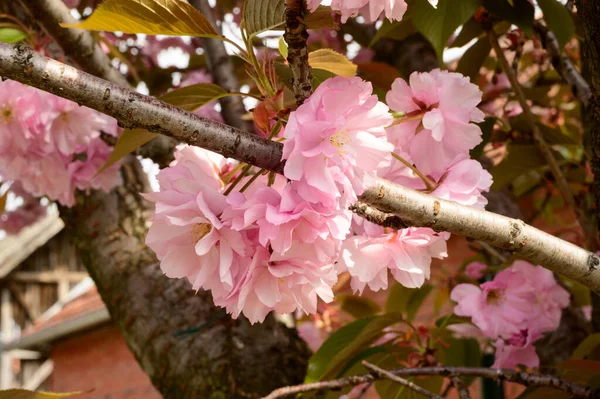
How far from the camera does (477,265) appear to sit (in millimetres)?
1555

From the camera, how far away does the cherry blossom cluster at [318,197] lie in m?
0.58

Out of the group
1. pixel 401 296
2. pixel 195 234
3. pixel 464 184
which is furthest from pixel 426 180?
pixel 401 296

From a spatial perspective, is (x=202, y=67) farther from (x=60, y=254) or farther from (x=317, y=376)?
(x=60, y=254)

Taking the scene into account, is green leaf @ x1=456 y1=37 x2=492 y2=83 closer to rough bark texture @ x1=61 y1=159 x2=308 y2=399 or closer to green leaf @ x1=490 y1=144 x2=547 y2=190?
green leaf @ x1=490 y1=144 x2=547 y2=190

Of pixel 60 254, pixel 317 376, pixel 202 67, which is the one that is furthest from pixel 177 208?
pixel 60 254

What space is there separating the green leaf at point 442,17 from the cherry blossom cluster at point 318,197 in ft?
0.85

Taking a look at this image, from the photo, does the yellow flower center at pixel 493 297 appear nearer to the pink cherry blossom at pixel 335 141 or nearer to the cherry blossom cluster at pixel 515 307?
the cherry blossom cluster at pixel 515 307

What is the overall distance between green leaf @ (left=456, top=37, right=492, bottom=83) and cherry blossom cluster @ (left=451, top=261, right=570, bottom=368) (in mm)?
388

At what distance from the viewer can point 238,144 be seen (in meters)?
0.58

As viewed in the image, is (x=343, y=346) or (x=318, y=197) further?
(x=343, y=346)

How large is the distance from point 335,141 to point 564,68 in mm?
818

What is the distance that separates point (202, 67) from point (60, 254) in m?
8.46

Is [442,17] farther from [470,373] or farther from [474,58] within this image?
[470,373]

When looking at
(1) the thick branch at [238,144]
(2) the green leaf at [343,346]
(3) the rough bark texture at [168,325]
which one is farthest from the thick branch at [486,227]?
(3) the rough bark texture at [168,325]
